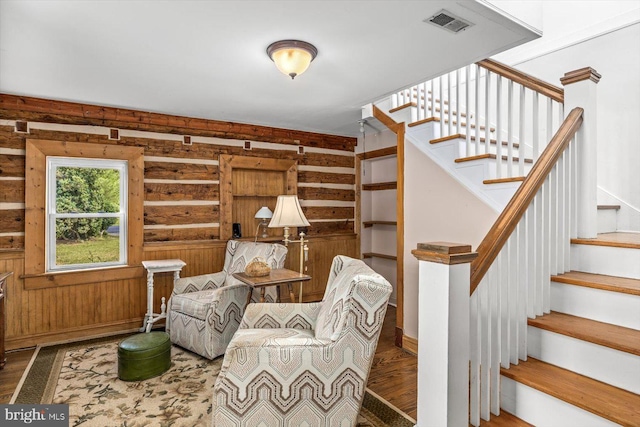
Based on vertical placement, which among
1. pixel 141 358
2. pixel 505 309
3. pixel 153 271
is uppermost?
pixel 505 309

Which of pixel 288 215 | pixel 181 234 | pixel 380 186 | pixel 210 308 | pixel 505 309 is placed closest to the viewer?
pixel 505 309

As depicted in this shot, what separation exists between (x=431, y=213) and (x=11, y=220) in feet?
13.3

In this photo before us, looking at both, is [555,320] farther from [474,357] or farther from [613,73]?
[613,73]

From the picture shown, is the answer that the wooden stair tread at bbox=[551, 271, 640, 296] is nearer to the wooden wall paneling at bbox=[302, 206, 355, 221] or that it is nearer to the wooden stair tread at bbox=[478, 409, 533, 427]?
the wooden stair tread at bbox=[478, 409, 533, 427]

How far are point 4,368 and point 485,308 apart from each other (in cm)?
385

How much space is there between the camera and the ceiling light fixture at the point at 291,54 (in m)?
2.29

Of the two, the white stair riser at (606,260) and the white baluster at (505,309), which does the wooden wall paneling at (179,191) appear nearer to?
the white baluster at (505,309)

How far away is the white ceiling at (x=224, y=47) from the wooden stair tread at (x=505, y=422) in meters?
2.08

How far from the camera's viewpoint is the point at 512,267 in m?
1.88

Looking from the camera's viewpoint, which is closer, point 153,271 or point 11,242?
point 11,242

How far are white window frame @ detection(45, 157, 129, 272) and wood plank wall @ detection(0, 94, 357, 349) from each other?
21 centimetres

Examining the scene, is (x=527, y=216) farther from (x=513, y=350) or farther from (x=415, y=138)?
(x=415, y=138)

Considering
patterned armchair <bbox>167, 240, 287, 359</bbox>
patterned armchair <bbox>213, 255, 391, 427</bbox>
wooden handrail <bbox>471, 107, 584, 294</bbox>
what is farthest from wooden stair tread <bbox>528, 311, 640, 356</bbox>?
patterned armchair <bbox>167, 240, 287, 359</bbox>

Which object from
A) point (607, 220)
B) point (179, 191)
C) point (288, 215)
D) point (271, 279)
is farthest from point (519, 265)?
point (179, 191)
